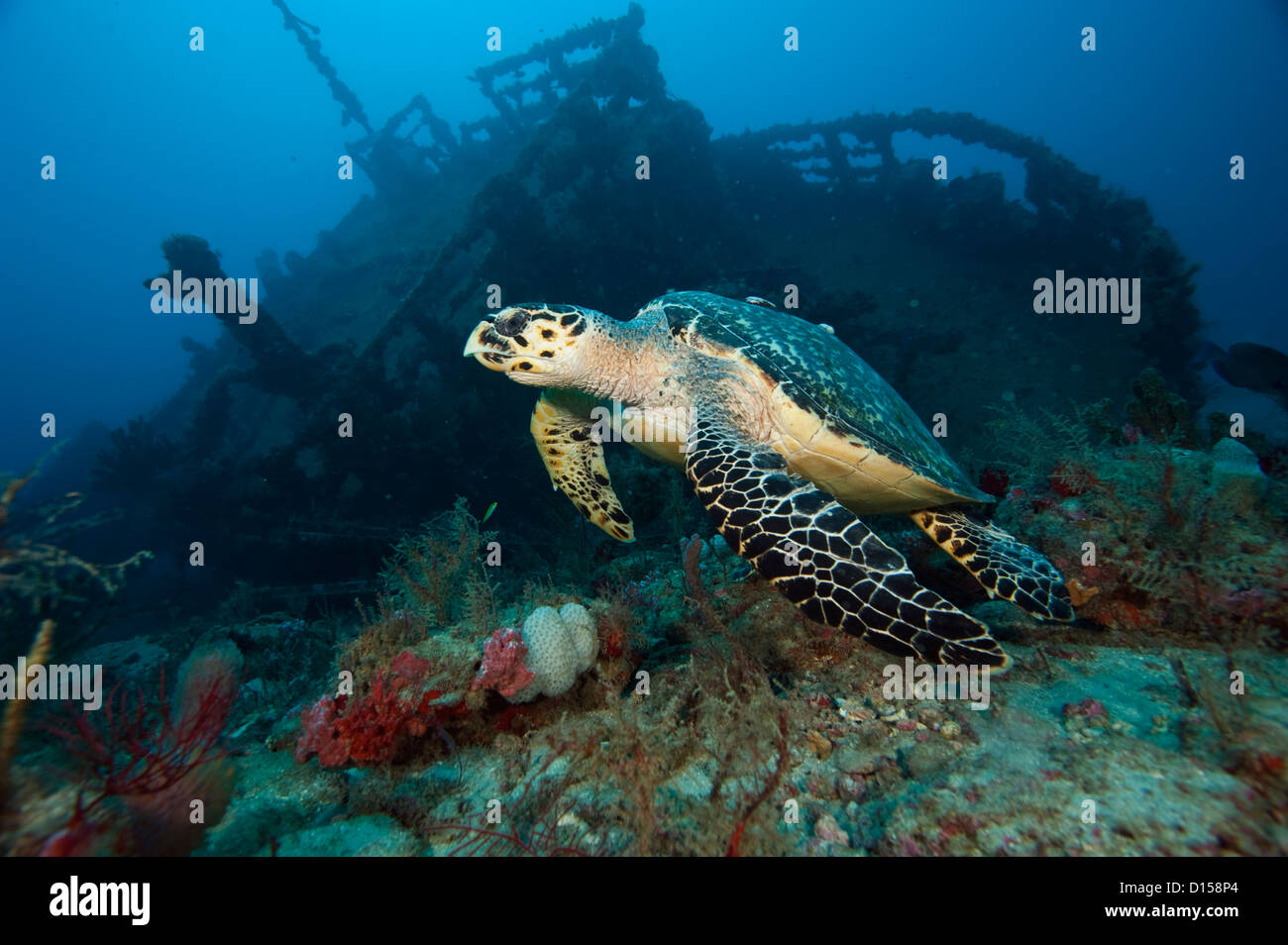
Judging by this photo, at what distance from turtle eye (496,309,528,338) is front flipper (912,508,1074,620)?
146 inches

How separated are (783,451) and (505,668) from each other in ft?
8.57

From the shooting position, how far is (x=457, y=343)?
11.1 metres

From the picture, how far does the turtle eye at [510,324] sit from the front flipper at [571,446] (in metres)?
1.29

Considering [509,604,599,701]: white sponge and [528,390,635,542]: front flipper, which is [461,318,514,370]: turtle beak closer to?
[528,390,635,542]: front flipper

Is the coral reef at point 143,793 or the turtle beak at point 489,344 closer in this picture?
the coral reef at point 143,793

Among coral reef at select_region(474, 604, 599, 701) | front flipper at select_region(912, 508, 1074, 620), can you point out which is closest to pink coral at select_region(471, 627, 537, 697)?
coral reef at select_region(474, 604, 599, 701)

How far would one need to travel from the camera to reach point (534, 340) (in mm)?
4051

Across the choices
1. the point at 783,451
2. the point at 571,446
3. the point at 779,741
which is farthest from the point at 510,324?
the point at 779,741

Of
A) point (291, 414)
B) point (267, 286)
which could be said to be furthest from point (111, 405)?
point (291, 414)

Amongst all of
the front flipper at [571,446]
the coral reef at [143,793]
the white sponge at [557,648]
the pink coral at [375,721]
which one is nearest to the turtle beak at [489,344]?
the front flipper at [571,446]

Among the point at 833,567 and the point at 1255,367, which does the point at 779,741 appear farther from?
the point at 1255,367

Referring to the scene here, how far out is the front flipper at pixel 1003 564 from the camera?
2.89 metres

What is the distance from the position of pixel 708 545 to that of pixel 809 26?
562 feet

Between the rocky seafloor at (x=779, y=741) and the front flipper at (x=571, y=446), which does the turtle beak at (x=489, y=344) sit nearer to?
the front flipper at (x=571, y=446)
